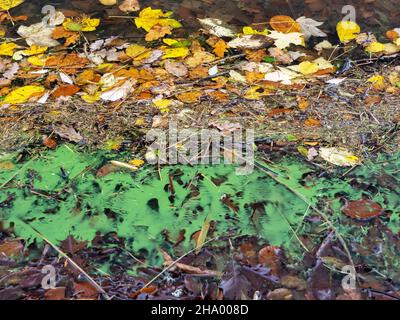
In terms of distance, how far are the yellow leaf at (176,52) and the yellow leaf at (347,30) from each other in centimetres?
104

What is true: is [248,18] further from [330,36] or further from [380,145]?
[380,145]

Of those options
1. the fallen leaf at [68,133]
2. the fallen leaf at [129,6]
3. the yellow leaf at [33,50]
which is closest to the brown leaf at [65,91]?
the fallen leaf at [68,133]

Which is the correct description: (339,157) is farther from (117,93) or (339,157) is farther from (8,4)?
(8,4)

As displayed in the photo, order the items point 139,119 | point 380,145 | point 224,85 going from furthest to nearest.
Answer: point 224,85 < point 139,119 < point 380,145

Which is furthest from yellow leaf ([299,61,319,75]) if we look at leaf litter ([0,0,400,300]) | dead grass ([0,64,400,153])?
dead grass ([0,64,400,153])

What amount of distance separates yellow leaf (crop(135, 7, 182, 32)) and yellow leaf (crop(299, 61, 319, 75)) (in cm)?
90

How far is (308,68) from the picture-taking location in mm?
2939

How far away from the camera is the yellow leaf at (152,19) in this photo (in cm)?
329

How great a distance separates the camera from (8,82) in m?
2.89

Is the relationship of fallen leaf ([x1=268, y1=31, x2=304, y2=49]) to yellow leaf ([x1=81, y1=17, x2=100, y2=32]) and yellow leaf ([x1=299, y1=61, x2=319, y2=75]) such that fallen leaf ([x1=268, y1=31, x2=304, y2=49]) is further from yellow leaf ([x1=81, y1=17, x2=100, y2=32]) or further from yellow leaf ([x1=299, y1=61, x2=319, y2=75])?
yellow leaf ([x1=81, y1=17, x2=100, y2=32])

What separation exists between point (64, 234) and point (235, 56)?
1578 millimetres

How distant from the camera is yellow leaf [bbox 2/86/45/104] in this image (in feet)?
9.09
